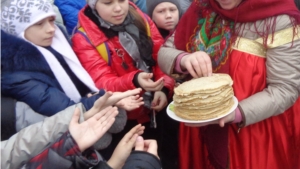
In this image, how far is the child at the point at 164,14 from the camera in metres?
2.74

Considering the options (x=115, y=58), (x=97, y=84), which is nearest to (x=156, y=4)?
(x=115, y=58)

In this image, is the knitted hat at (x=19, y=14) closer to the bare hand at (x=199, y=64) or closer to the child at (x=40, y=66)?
the child at (x=40, y=66)

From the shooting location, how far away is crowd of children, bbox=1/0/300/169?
1.43 metres

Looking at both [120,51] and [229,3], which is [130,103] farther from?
[229,3]

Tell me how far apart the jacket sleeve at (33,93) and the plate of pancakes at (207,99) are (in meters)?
0.58

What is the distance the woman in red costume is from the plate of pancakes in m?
0.04

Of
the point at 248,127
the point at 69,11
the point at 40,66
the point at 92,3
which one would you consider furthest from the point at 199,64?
Result: the point at 69,11

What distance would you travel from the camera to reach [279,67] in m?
1.50

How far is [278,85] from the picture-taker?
5.04ft

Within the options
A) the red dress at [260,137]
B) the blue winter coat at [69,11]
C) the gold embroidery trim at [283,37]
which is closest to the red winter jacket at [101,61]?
the red dress at [260,137]

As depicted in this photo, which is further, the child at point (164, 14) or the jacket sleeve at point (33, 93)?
the child at point (164, 14)

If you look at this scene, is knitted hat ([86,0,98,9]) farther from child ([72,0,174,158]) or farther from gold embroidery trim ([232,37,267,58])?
gold embroidery trim ([232,37,267,58])

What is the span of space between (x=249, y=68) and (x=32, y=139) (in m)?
0.99

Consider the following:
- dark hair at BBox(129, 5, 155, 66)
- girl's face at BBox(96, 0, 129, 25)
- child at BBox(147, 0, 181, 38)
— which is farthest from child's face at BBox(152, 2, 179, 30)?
girl's face at BBox(96, 0, 129, 25)
